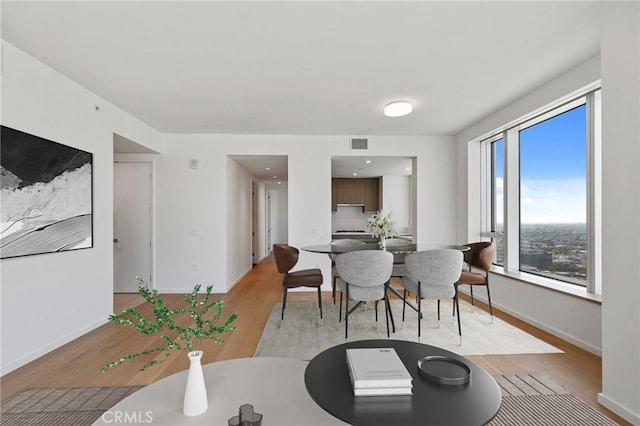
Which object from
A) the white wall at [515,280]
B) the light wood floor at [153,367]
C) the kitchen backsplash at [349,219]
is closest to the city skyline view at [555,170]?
the white wall at [515,280]

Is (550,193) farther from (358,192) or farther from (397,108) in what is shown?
(358,192)

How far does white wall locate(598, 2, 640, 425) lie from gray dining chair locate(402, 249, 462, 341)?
3.87 feet

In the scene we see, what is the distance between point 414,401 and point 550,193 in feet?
11.6

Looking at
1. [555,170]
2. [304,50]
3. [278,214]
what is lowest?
[278,214]

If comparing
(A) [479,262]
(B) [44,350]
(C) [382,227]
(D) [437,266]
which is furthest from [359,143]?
(B) [44,350]

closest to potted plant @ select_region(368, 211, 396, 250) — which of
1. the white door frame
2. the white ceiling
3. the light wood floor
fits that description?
the white ceiling

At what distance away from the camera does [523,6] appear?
209 cm

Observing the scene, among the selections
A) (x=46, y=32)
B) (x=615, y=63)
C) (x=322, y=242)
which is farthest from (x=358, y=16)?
(x=322, y=242)

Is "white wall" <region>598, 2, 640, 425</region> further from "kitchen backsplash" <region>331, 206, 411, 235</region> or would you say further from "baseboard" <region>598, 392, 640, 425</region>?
"kitchen backsplash" <region>331, 206, 411, 235</region>

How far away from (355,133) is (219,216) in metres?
2.66

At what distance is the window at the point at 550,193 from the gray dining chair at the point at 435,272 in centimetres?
129

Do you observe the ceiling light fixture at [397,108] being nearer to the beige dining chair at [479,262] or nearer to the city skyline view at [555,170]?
the city skyline view at [555,170]

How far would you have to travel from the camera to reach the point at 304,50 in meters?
2.62

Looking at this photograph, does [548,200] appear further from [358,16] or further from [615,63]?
[358,16]
